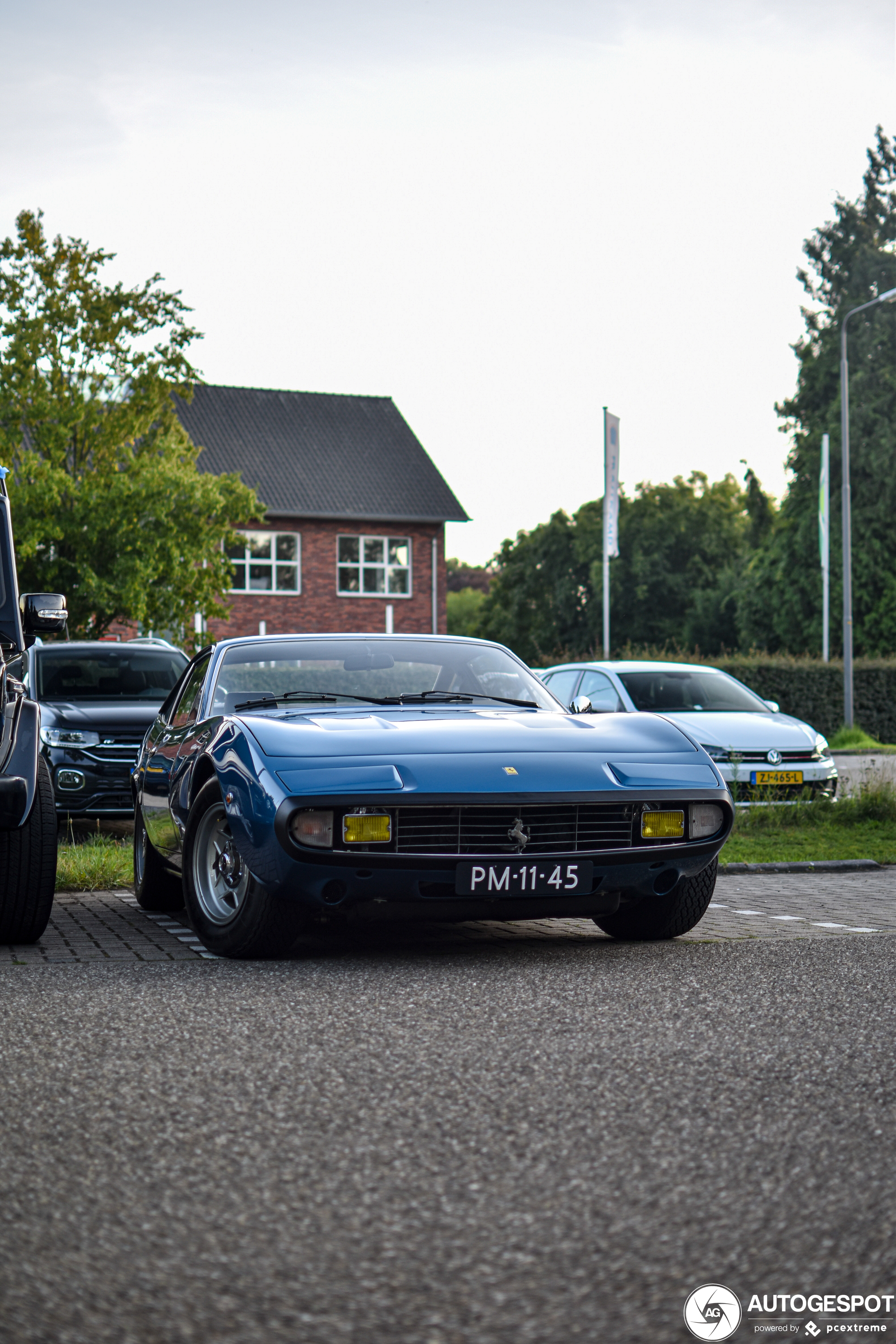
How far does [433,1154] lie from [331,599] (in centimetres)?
4445

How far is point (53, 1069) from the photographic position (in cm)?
419

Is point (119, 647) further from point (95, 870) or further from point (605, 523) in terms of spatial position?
point (605, 523)

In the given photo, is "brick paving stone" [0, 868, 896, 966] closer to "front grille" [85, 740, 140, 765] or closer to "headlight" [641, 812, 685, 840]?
"headlight" [641, 812, 685, 840]

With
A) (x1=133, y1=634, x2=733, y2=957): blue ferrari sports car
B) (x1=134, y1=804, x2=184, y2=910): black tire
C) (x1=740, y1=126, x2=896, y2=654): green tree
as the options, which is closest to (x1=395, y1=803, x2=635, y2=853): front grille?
(x1=133, y1=634, x2=733, y2=957): blue ferrari sports car

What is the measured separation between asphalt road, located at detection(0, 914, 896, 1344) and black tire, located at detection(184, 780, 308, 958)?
41cm

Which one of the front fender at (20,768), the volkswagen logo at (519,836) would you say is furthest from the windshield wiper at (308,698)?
the volkswagen logo at (519,836)

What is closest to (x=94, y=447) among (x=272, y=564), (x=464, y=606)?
(x=272, y=564)

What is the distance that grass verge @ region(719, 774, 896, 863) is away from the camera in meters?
10.9

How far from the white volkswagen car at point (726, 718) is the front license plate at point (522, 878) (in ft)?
19.7

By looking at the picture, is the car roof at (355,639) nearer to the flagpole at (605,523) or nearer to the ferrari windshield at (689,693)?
the ferrari windshield at (689,693)

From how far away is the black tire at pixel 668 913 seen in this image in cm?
648

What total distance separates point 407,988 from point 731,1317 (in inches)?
115

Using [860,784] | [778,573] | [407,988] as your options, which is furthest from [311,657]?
[778,573]

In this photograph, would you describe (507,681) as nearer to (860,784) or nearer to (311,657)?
(311,657)
